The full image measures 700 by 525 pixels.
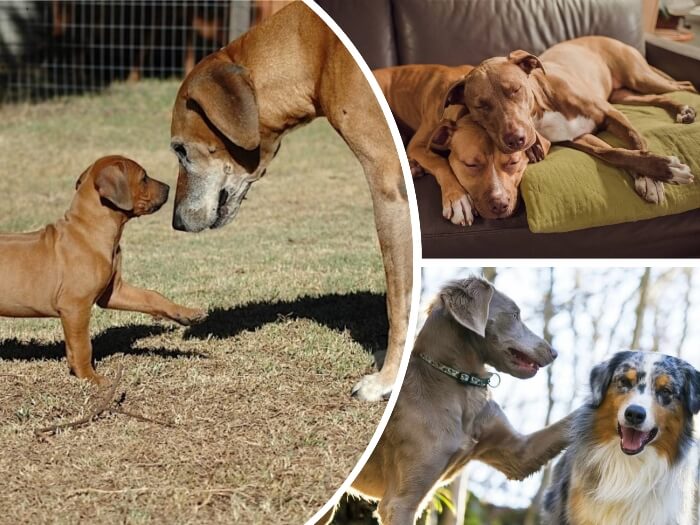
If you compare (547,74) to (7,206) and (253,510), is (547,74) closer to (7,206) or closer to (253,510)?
(253,510)

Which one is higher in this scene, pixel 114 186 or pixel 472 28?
pixel 472 28

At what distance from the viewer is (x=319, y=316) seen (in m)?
3.28

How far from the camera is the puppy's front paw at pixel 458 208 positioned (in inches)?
107

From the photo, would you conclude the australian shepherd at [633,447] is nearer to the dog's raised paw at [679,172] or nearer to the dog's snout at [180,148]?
the dog's raised paw at [679,172]

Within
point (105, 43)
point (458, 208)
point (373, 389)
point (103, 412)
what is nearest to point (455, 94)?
point (458, 208)

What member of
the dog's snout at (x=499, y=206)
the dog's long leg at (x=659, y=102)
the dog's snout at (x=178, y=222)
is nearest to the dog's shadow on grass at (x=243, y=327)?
the dog's snout at (x=178, y=222)

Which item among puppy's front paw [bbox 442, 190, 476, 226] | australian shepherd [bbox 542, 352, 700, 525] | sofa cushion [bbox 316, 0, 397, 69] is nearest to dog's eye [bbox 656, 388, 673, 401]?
australian shepherd [bbox 542, 352, 700, 525]

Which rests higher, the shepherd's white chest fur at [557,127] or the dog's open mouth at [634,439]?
the shepherd's white chest fur at [557,127]

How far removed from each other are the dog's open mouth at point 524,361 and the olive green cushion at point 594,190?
0.37 metres

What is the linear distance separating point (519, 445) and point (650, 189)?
2.76ft

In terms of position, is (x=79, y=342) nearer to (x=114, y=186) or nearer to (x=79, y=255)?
(x=79, y=255)

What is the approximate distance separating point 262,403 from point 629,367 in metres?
1.04

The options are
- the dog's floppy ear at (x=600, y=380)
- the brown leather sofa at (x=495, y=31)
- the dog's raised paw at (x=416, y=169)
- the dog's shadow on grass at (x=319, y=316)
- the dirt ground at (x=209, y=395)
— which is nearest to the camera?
the dirt ground at (x=209, y=395)

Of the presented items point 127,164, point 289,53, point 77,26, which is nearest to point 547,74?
point 289,53
